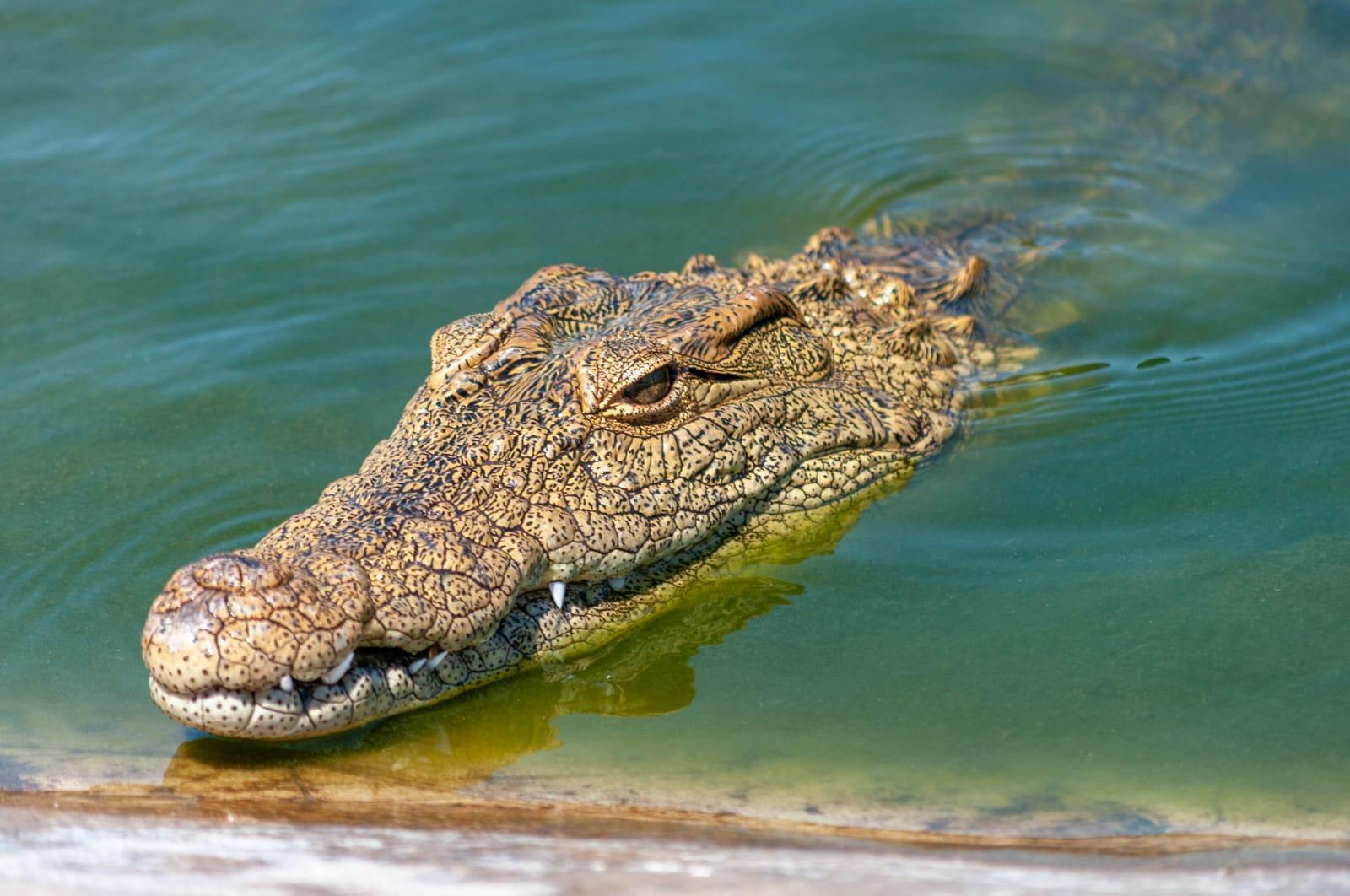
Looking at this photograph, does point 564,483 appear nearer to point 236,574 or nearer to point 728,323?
point 728,323

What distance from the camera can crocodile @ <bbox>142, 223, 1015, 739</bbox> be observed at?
4.20 m

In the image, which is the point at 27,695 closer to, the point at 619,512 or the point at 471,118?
the point at 619,512

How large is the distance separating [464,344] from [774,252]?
3455mm

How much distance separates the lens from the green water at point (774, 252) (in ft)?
15.6

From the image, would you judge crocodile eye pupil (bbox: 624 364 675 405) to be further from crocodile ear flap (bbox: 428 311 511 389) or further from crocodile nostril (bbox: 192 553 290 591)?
crocodile nostril (bbox: 192 553 290 591)

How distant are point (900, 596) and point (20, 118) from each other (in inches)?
283

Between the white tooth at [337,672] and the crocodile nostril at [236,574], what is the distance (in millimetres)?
318

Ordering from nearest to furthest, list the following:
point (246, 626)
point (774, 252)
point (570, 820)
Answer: point (246, 626) < point (570, 820) < point (774, 252)

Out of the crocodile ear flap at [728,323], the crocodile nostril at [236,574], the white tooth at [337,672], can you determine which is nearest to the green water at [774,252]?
the white tooth at [337,672]

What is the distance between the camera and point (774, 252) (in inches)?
342

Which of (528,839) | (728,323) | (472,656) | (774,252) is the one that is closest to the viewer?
(528,839)

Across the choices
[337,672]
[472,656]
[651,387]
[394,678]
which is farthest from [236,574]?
[651,387]

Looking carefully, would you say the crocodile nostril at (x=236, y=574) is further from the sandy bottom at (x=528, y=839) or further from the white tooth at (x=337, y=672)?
the sandy bottom at (x=528, y=839)

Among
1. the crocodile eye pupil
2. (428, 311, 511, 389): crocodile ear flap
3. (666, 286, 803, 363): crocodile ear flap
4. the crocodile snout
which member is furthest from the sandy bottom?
(666, 286, 803, 363): crocodile ear flap
